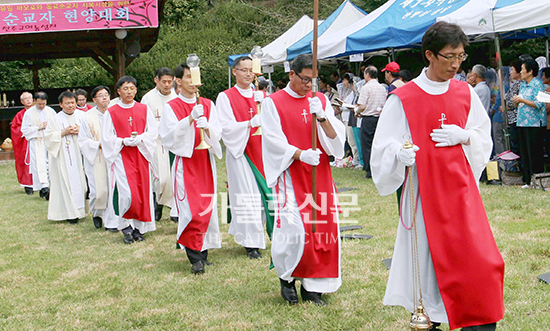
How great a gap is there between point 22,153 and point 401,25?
337 inches

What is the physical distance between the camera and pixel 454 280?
135 inches

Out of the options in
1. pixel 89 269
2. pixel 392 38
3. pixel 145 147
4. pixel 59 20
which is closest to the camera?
pixel 89 269

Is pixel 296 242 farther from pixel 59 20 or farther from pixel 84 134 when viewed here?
pixel 59 20

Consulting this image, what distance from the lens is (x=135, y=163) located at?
25.1 feet

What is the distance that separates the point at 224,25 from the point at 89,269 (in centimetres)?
2849

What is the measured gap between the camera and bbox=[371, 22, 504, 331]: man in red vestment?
134 inches

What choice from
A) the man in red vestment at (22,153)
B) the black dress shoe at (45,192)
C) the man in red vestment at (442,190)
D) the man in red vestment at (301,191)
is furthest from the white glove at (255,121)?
the man in red vestment at (22,153)

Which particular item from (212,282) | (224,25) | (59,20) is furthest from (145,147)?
(224,25)

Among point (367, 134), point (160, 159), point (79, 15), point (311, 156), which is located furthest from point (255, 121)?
point (79, 15)

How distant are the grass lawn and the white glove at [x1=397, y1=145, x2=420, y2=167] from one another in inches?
54.4

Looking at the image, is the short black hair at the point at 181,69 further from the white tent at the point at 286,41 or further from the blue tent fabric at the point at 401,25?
the white tent at the point at 286,41

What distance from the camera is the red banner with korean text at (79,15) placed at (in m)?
15.4

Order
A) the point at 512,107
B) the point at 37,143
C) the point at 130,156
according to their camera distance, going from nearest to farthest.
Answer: the point at 130,156, the point at 512,107, the point at 37,143

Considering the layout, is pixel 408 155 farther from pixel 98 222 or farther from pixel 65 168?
pixel 65 168
